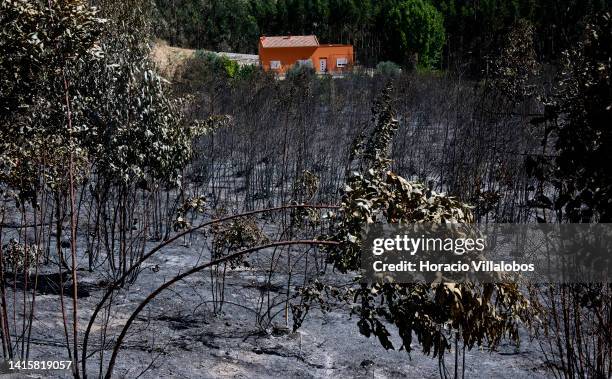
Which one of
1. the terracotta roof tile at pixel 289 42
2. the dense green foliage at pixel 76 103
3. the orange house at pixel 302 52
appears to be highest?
the terracotta roof tile at pixel 289 42

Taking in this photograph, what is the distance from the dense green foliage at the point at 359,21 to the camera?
27.4 meters

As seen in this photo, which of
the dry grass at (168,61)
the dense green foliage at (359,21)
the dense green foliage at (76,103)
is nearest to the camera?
the dense green foliage at (76,103)

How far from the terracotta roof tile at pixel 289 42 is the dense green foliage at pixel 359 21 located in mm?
1596

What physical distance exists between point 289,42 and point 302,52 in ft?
2.62

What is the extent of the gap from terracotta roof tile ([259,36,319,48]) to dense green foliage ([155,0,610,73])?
1.60 meters

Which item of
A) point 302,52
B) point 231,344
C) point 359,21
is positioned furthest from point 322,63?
point 231,344

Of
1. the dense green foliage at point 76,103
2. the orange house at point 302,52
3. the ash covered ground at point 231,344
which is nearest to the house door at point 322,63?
the orange house at point 302,52

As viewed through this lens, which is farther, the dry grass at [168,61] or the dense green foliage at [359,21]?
the dense green foliage at [359,21]

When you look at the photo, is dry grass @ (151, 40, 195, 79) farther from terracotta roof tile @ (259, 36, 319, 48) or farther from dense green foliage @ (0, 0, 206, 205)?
terracotta roof tile @ (259, 36, 319, 48)

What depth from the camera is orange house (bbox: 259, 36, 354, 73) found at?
2702cm

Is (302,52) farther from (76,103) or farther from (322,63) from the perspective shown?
(76,103)

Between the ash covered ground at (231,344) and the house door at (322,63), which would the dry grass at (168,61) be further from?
the house door at (322,63)

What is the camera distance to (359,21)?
107ft

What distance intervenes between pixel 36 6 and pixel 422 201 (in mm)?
2129
